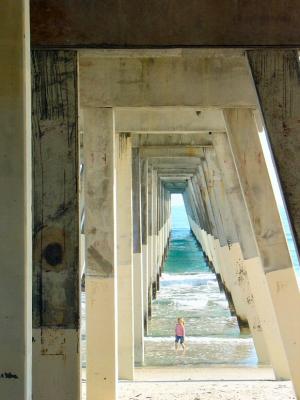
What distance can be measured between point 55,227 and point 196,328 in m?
15.6

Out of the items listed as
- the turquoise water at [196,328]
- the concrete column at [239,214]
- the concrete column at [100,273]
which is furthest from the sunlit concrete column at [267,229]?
the turquoise water at [196,328]

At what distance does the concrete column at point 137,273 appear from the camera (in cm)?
1344

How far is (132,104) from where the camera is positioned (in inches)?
308

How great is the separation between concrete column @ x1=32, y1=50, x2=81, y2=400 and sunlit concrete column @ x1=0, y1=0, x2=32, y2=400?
0.97 m

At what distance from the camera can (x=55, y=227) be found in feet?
13.9

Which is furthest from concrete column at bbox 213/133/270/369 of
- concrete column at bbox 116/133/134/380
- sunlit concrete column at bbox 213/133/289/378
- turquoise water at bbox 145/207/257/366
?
concrete column at bbox 116/133/134/380

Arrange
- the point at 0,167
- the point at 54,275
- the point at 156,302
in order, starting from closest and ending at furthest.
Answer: the point at 0,167 < the point at 54,275 < the point at 156,302

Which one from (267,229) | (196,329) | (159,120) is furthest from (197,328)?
(267,229)

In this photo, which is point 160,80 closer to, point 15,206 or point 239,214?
point 15,206

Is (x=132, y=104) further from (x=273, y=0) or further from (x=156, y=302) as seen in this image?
(x=156, y=302)

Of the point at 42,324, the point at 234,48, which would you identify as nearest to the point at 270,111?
the point at 234,48

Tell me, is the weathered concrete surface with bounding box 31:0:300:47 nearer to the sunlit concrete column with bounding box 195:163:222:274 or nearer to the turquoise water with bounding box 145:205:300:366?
the turquoise water with bounding box 145:205:300:366

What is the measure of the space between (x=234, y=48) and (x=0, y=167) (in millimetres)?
2031

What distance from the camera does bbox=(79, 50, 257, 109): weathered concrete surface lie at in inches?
298
